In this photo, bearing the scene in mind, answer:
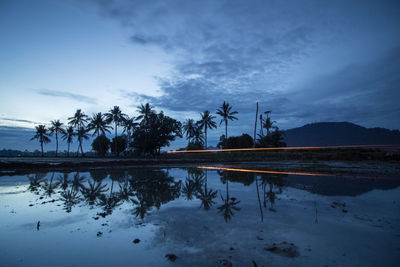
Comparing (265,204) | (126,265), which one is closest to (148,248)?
(126,265)

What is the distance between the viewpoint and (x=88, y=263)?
9.45 feet

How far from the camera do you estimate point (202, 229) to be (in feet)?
13.3

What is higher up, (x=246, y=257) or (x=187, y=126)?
(x=187, y=126)

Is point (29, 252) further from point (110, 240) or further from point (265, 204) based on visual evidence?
point (265, 204)

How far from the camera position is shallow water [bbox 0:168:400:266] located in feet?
9.61

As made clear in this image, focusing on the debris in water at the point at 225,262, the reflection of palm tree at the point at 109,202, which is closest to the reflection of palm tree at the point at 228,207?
the debris in water at the point at 225,262

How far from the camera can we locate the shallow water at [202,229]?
2.93m

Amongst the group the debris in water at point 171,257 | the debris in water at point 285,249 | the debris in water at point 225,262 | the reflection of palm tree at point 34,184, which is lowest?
the reflection of palm tree at point 34,184

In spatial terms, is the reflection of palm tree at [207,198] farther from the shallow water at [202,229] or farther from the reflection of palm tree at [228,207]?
the reflection of palm tree at [228,207]

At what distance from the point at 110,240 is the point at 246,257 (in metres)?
2.43

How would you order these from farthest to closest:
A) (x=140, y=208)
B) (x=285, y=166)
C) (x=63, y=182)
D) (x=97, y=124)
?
(x=97, y=124)
(x=285, y=166)
(x=63, y=182)
(x=140, y=208)

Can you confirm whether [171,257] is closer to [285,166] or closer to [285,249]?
[285,249]

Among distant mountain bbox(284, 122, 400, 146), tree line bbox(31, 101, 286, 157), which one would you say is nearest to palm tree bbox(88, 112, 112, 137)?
tree line bbox(31, 101, 286, 157)

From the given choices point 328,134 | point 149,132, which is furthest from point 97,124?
point 328,134
